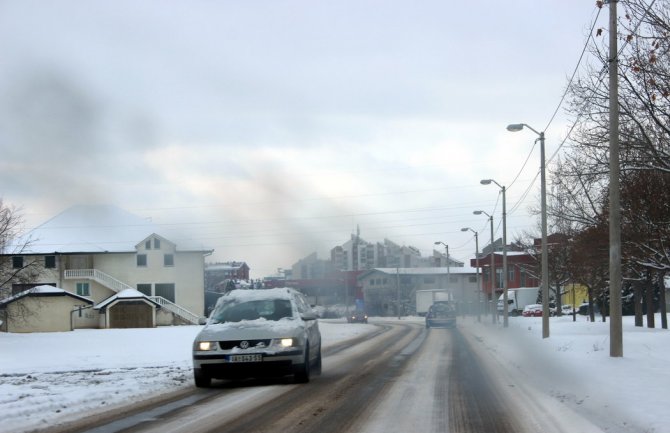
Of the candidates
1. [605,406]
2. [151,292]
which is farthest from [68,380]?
[151,292]

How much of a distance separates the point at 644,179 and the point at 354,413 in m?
16.4

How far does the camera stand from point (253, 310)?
13.6 m

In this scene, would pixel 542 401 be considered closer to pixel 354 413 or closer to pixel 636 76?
pixel 354 413

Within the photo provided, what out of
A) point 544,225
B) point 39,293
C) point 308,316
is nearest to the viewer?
point 308,316

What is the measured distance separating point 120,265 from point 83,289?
3.98m

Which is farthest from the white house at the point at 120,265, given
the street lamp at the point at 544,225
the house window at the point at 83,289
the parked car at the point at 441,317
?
the street lamp at the point at 544,225

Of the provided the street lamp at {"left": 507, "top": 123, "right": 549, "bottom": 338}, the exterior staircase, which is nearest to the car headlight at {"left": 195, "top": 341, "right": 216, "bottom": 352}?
the street lamp at {"left": 507, "top": 123, "right": 549, "bottom": 338}

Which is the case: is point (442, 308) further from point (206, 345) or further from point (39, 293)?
point (206, 345)

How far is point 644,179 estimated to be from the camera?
72.5 feet

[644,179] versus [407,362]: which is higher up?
[644,179]

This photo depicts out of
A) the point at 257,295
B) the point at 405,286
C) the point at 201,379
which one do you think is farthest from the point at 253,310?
the point at 405,286

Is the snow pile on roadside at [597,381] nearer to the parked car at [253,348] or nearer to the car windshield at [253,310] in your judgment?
the parked car at [253,348]

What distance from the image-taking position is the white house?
6253 cm

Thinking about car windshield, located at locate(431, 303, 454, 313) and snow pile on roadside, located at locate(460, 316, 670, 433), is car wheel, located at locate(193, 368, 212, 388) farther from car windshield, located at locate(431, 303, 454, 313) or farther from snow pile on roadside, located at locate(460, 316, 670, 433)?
car windshield, located at locate(431, 303, 454, 313)
